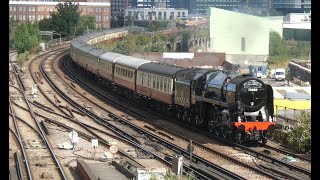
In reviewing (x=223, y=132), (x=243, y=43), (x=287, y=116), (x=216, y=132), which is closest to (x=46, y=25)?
(x=243, y=43)

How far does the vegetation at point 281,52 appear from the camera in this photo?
67675mm

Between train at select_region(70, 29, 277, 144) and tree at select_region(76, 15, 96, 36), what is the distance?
56457 mm

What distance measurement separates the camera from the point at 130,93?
108ft

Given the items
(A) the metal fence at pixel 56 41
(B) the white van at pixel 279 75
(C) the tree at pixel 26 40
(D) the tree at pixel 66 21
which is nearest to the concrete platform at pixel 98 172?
(B) the white van at pixel 279 75

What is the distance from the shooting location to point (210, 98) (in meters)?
21.1

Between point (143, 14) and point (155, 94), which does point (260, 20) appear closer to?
point (155, 94)

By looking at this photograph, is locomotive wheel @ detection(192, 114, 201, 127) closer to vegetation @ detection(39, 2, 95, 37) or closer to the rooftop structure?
vegetation @ detection(39, 2, 95, 37)

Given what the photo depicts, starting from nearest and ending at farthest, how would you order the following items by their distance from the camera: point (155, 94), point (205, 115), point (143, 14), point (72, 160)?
point (72, 160)
point (205, 115)
point (155, 94)
point (143, 14)

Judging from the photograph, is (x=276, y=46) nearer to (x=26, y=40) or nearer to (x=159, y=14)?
(x=26, y=40)

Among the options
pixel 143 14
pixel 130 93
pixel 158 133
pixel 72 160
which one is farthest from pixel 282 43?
pixel 143 14

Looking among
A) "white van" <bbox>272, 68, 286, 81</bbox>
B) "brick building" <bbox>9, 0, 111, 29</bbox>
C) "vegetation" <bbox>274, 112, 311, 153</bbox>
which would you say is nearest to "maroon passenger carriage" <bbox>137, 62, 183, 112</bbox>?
"vegetation" <bbox>274, 112, 311, 153</bbox>

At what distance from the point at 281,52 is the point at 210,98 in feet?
172

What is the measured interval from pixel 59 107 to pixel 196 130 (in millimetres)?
9219
